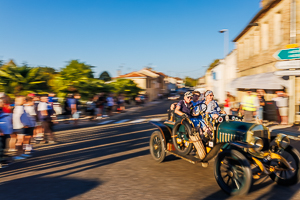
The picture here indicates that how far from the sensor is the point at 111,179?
551 cm

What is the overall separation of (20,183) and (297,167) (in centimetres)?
509

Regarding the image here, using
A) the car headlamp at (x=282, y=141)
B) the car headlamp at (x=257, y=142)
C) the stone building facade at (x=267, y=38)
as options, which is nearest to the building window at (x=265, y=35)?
the stone building facade at (x=267, y=38)

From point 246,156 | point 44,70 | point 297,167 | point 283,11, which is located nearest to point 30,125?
point 246,156

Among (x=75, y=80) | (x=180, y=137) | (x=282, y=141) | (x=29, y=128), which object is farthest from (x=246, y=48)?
(x=282, y=141)

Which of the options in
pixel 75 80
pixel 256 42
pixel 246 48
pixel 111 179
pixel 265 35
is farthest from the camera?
pixel 246 48

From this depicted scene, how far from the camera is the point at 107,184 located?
17.1 feet

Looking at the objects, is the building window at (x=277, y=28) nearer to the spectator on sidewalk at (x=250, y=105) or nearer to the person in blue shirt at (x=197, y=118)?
the spectator on sidewalk at (x=250, y=105)

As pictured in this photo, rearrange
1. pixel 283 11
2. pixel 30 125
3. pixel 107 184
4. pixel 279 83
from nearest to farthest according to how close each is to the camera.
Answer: pixel 107 184, pixel 30 125, pixel 279 83, pixel 283 11

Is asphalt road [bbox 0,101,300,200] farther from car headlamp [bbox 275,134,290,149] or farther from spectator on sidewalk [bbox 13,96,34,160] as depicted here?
car headlamp [bbox 275,134,290,149]

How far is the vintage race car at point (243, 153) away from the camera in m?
4.50

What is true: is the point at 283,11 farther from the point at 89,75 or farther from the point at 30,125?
the point at 30,125

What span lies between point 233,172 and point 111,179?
2367 millimetres

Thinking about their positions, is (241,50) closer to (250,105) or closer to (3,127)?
(250,105)

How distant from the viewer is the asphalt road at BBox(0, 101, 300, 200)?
4.65 meters
